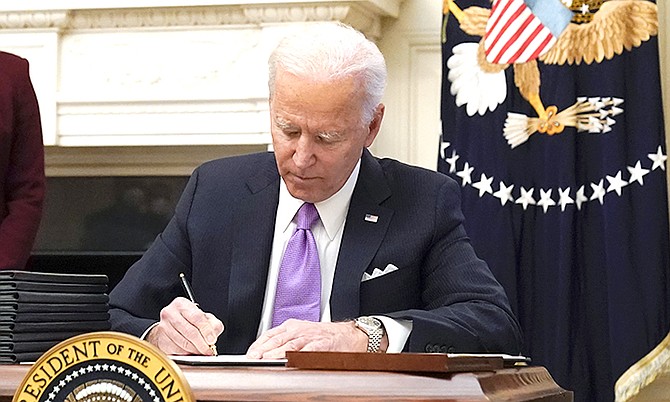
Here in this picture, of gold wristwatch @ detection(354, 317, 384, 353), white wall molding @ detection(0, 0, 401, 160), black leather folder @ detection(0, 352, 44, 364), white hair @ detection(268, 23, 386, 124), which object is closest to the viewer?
black leather folder @ detection(0, 352, 44, 364)

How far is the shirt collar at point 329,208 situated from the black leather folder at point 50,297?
0.67 metres

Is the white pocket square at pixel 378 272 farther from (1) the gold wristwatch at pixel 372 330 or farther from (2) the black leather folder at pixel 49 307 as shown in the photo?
(2) the black leather folder at pixel 49 307

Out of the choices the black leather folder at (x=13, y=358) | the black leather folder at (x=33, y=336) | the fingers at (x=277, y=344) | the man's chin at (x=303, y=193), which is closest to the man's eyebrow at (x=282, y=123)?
the man's chin at (x=303, y=193)

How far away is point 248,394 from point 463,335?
0.82 m

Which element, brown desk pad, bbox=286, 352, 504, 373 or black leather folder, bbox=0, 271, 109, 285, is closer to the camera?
brown desk pad, bbox=286, 352, 504, 373

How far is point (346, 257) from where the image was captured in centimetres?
244

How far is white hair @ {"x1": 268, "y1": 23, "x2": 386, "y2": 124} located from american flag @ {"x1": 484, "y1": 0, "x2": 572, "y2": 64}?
5.89ft

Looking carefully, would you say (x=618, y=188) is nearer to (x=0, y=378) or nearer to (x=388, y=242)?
(x=388, y=242)

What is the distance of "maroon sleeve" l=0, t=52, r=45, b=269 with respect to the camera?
146 inches

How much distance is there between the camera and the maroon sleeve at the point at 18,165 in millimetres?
3709

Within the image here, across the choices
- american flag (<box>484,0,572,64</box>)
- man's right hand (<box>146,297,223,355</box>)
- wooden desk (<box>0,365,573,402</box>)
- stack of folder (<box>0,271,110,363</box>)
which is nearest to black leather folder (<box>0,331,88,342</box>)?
stack of folder (<box>0,271,110,363</box>)

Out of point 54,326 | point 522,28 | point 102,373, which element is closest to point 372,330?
point 54,326

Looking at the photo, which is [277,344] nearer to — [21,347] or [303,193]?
[21,347]

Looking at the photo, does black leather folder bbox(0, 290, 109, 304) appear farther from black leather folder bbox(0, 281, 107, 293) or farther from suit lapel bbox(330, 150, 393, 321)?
suit lapel bbox(330, 150, 393, 321)
